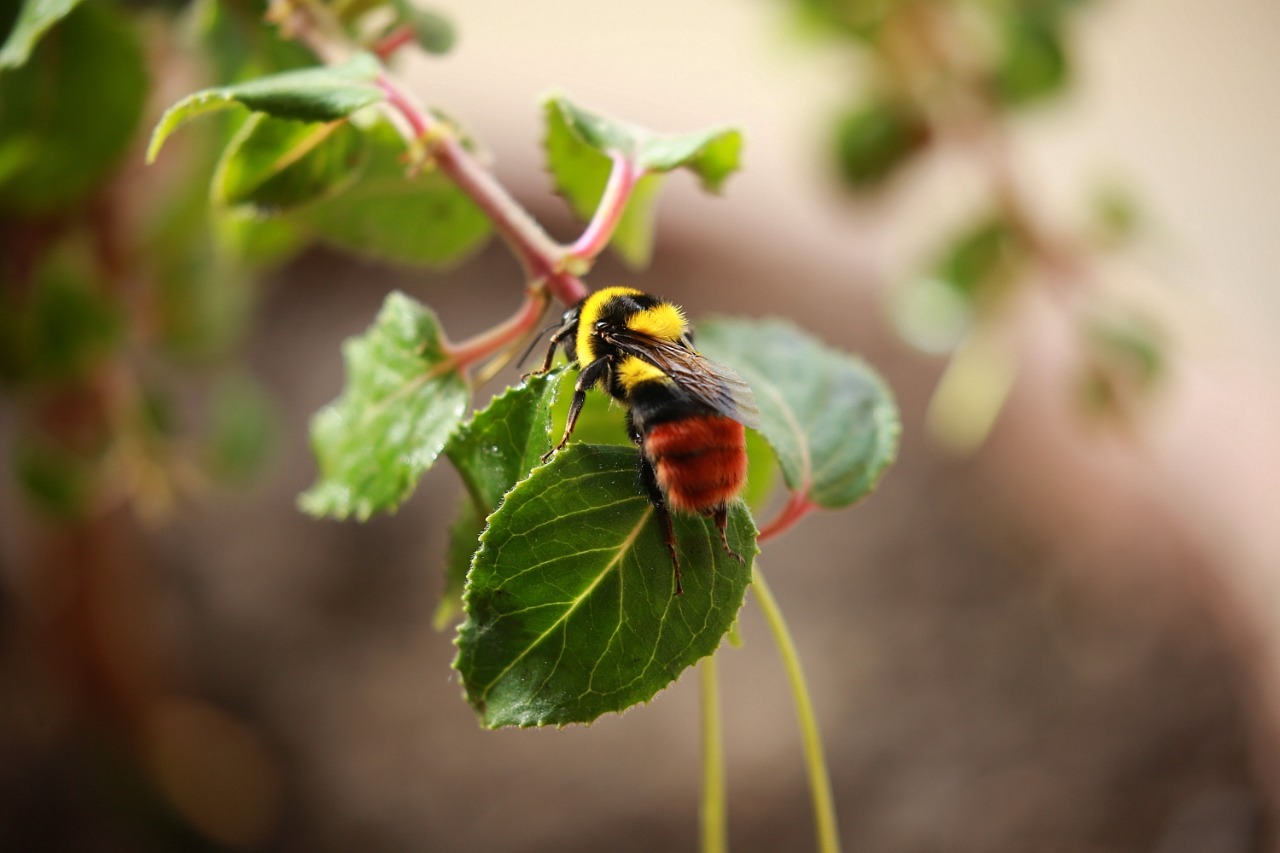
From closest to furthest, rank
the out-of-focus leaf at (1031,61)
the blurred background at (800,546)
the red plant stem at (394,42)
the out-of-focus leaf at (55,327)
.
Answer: the red plant stem at (394,42) → the out-of-focus leaf at (55,327) → the blurred background at (800,546) → the out-of-focus leaf at (1031,61)

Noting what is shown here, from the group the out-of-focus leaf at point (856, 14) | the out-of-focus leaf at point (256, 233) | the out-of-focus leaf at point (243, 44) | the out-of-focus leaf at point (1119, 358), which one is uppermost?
the out-of-focus leaf at point (856, 14)

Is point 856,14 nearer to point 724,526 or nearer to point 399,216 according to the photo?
point 399,216

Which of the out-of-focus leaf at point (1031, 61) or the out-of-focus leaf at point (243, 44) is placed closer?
the out-of-focus leaf at point (243, 44)

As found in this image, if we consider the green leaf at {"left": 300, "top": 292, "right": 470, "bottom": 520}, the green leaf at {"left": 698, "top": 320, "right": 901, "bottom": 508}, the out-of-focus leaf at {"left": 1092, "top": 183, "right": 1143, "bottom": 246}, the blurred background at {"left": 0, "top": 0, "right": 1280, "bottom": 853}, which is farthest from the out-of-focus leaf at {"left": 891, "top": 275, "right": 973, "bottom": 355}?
the green leaf at {"left": 300, "top": 292, "right": 470, "bottom": 520}

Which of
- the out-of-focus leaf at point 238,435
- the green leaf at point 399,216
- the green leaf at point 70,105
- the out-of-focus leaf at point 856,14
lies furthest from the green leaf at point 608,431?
the out-of-focus leaf at point 856,14

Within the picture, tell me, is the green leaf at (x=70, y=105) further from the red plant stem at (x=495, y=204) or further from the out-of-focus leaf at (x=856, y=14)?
the out-of-focus leaf at (x=856, y=14)

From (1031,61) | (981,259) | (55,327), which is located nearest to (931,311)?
(981,259)
